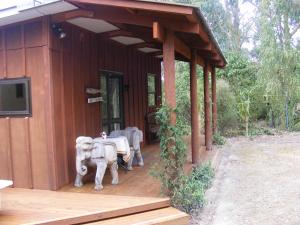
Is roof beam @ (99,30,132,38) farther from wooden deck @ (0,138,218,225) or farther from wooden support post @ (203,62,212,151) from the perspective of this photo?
wooden support post @ (203,62,212,151)

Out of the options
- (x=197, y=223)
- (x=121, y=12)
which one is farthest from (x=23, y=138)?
(x=197, y=223)

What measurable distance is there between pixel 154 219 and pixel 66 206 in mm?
1066

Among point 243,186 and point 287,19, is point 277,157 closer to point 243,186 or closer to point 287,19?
point 243,186

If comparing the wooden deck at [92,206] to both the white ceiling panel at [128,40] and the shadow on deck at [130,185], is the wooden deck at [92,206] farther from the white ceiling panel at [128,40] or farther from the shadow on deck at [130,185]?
the white ceiling panel at [128,40]

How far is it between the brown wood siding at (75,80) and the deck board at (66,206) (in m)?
0.71

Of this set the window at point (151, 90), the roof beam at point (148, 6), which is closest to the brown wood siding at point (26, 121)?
the roof beam at point (148, 6)

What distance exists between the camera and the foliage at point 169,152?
4449 millimetres

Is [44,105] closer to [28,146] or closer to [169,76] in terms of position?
[28,146]

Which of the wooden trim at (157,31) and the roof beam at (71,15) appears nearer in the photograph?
the wooden trim at (157,31)

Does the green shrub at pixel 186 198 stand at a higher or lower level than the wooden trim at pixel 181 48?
lower

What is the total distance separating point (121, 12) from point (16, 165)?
2.79 meters

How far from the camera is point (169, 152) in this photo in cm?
448

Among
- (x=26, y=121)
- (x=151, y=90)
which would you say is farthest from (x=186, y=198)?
(x=151, y=90)

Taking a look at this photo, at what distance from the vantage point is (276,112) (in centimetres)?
1416
